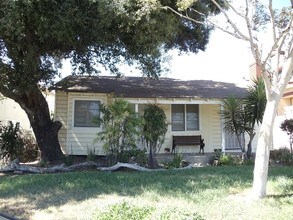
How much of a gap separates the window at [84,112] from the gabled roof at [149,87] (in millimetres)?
629

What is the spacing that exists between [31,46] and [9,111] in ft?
54.3

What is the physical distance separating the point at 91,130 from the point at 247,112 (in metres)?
7.16

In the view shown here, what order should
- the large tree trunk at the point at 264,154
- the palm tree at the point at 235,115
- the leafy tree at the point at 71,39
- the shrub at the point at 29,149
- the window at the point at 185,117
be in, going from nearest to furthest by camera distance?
the large tree trunk at the point at 264,154 < the leafy tree at the point at 71,39 < the palm tree at the point at 235,115 < the shrub at the point at 29,149 < the window at the point at 185,117

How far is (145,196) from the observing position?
8609mm

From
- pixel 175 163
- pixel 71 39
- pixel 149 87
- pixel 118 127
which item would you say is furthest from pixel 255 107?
pixel 71 39

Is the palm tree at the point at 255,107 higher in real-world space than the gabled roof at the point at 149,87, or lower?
lower

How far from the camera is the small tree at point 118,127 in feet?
42.6

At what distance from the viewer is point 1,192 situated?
9562 mm

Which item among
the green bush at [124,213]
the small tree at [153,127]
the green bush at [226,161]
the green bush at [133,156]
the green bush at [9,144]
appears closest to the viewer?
the green bush at [124,213]

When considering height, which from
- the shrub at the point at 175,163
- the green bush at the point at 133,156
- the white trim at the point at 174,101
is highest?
the white trim at the point at 174,101

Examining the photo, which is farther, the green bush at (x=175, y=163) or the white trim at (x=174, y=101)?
the white trim at (x=174, y=101)

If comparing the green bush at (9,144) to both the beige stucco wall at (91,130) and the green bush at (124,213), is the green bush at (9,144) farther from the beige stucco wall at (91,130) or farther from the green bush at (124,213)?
the green bush at (124,213)

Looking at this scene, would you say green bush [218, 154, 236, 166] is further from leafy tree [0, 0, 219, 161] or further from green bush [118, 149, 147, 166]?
leafy tree [0, 0, 219, 161]

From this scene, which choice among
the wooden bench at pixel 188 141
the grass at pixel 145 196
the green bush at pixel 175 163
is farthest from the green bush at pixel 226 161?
the wooden bench at pixel 188 141
